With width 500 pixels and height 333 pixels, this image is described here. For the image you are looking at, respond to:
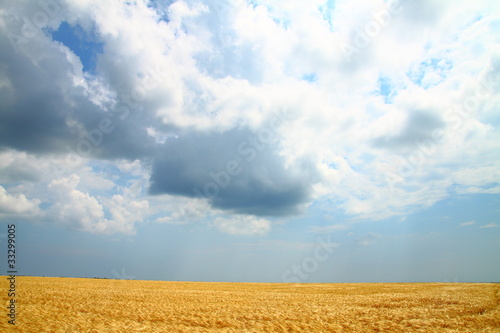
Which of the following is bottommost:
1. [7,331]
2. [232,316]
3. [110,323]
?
[232,316]

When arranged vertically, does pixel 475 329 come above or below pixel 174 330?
Answer: below

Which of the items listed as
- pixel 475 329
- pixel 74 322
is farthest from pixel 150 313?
pixel 475 329

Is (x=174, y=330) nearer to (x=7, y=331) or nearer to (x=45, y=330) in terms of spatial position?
(x=45, y=330)

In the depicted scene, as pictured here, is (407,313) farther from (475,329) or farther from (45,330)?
(45,330)

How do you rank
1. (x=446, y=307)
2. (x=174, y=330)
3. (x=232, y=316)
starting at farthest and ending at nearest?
(x=446, y=307) < (x=232, y=316) < (x=174, y=330)

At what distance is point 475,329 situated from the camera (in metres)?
20.1

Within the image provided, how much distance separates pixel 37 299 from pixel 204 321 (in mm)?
18293

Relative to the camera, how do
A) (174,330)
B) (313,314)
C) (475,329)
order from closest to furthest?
(174,330) < (475,329) < (313,314)

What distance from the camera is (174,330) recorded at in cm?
1789

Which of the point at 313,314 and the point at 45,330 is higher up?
the point at 45,330

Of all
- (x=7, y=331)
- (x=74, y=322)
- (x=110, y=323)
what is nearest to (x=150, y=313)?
(x=110, y=323)

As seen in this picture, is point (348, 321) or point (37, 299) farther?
point (37, 299)

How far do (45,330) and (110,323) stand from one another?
13.4 ft

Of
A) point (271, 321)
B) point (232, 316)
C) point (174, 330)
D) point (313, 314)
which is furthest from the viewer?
point (313, 314)
